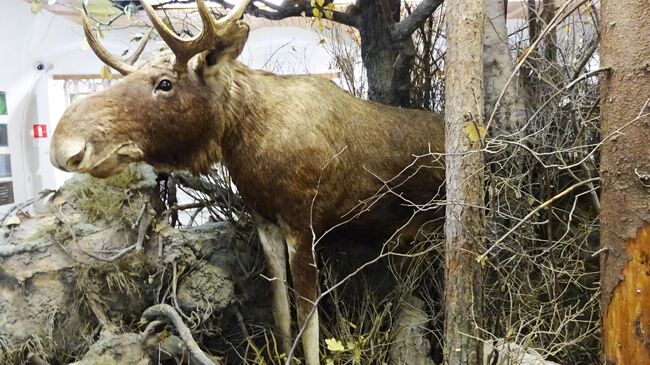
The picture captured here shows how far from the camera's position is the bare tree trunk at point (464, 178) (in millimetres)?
1671

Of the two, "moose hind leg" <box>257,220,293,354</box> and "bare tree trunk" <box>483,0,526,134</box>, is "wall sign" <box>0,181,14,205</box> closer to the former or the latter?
"moose hind leg" <box>257,220,293,354</box>

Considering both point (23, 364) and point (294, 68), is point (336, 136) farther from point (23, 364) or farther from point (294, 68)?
point (23, 364)

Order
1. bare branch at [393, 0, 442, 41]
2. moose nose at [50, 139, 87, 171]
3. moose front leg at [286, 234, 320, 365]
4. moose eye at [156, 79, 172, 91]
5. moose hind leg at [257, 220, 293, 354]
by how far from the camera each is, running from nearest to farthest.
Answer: moose nose at [50, 139, 87, 171]
moose eye at [156, 79, 172, 91]
moose front leg at [286, 234, 320, 365]
moose hind leg at [257, 220, 293, 354]
bare branch at [393, 0, 442, 41]

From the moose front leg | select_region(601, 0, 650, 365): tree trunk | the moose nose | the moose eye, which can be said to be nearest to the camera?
select_region(601, 0, 650, 365): tree trunk

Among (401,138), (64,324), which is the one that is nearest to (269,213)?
(401,138)

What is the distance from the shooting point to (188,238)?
7.39 ft

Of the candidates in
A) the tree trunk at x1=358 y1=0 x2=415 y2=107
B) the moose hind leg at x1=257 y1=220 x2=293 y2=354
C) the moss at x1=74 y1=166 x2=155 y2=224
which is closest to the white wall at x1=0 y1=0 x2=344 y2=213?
the moss at x1=74 y1=166 x2=155 y2=224

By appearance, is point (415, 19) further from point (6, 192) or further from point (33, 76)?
point (6, 192)

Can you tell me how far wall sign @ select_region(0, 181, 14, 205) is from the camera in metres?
2.16

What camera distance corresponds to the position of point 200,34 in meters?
1.67

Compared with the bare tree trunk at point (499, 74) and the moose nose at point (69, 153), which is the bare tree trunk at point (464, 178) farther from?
the moose nose at point (69, 153)

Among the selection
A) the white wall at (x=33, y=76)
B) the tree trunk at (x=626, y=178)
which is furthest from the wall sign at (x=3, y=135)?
the tree trunk at (x=626, y=178)

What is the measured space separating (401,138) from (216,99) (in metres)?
0.71

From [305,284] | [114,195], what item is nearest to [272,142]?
[305,284]
